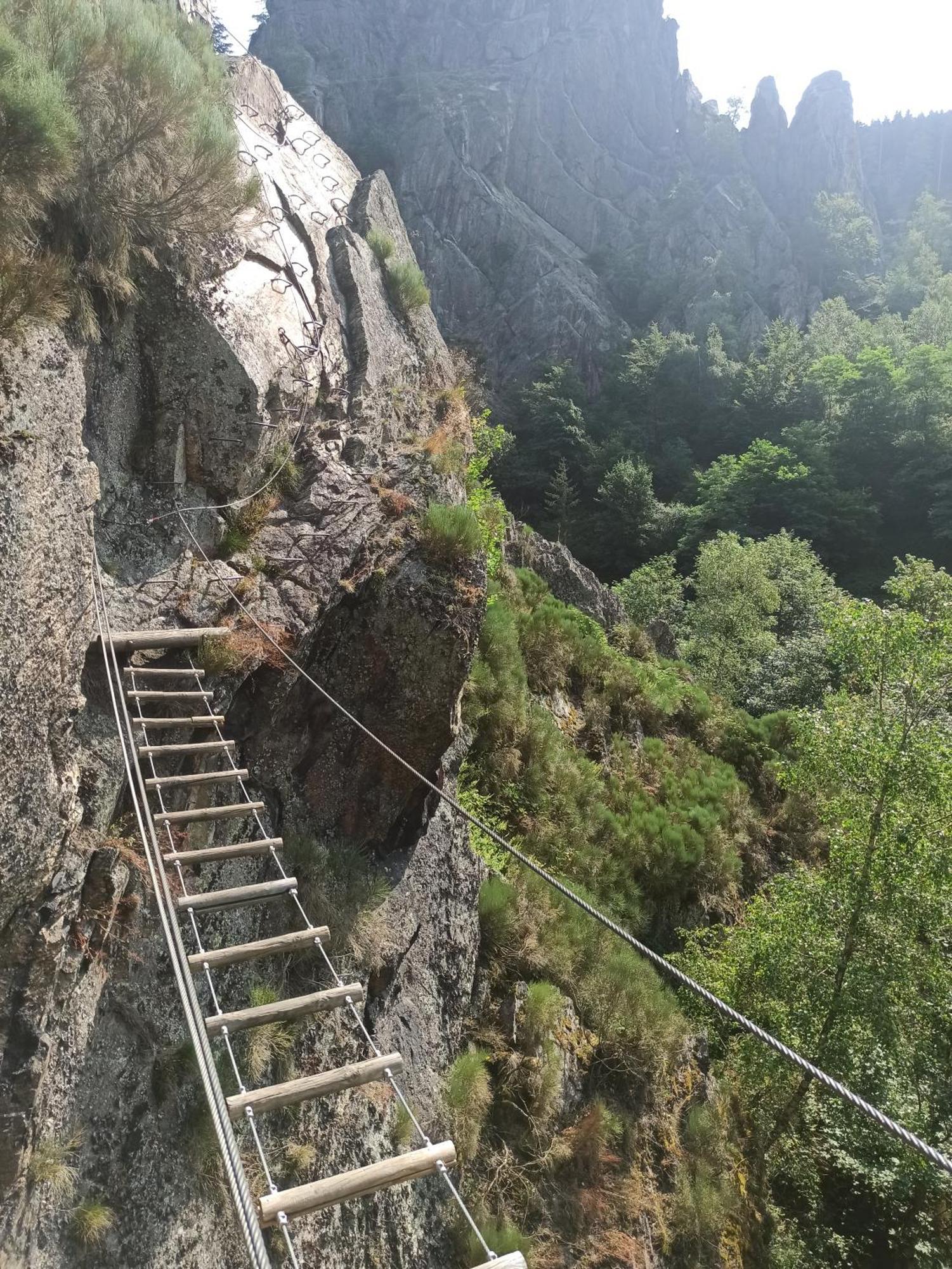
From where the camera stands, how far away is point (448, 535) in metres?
7.14

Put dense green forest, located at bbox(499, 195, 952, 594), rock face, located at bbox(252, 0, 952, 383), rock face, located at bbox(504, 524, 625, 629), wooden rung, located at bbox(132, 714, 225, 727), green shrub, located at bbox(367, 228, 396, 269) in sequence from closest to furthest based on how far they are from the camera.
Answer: wooden rung, located at bbox(132, 714, 225, 727) < green shrub, located at bbox(367, 228, 396, 269) < rock face, located at bbox(504, 524, 625, 629) < dense green forest, located at bbox(499, 195, 952, 594) < rock face, located at bbox(252, 0, 952, 383)

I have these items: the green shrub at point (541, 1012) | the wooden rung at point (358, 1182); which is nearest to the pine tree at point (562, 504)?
the green shrub at point (541, 1012)

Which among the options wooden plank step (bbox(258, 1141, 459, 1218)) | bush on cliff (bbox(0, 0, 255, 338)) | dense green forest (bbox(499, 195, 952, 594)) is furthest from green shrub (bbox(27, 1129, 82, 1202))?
dense green forest (bbox(499, 195, 952, 594))

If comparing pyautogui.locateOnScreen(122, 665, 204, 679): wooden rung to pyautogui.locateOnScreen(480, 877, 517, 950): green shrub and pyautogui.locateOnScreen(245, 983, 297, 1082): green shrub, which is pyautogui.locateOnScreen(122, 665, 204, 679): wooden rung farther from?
pyautogui.locateOnScreen(480, 877, 517, 950): green shrub

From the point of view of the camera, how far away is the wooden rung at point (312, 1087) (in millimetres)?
3322

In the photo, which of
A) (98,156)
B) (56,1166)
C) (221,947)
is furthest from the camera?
(98,156)

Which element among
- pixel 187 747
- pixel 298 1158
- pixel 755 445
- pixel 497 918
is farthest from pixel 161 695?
pixel 755 445

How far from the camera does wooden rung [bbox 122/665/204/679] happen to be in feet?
17.9

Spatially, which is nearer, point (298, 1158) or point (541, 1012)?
point (298, 1158)

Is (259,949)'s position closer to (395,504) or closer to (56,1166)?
(56,1166)

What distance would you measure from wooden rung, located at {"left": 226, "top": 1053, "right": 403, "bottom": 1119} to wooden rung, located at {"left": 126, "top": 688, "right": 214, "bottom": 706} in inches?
113

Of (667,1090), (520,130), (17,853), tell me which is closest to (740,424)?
(520,130)

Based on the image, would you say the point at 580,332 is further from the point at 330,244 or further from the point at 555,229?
the point at 330,244

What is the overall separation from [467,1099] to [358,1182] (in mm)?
3689
